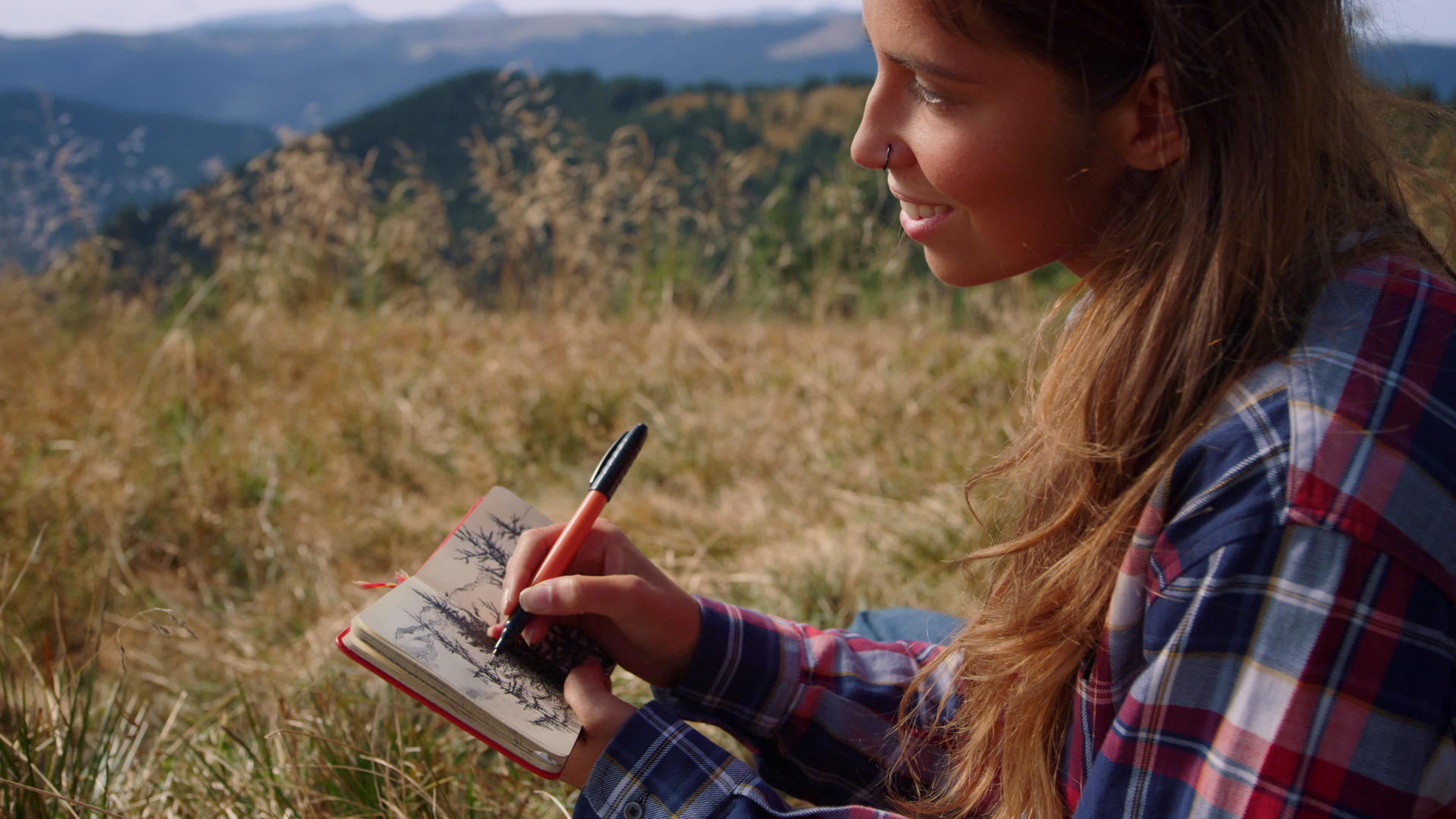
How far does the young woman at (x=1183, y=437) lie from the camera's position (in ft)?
2.46

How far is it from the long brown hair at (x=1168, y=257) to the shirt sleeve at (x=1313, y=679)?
12 cm

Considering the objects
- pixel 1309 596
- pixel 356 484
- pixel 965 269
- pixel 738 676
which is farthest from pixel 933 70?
pixel 356 484

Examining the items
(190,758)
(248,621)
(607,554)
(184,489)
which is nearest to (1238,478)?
(607,554)

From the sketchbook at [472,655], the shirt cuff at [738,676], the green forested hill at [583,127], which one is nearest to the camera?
the sketchbook at [472,655]

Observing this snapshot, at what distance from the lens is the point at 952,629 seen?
5.04 feet

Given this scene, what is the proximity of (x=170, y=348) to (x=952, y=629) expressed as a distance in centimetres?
317

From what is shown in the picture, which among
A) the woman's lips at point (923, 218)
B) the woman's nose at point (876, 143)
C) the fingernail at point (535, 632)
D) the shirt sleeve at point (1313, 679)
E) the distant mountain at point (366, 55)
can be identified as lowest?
the fingernail at point (535, 632)

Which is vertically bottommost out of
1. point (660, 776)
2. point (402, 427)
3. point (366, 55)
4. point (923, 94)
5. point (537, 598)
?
point (402, 427)

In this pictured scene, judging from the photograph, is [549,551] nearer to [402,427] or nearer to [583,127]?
[402,427]

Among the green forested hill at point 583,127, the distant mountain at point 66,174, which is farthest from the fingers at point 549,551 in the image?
the distant mountain at point 66,174

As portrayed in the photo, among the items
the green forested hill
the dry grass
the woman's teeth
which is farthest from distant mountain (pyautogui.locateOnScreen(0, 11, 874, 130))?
the woman's teeth

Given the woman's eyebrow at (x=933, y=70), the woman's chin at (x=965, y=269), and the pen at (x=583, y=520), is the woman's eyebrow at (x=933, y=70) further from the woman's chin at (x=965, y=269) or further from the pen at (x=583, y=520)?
the pen at (x=583, y=520)

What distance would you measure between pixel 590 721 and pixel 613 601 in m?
0.14

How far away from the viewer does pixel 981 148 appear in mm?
975
